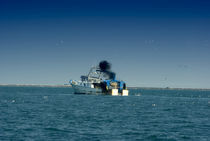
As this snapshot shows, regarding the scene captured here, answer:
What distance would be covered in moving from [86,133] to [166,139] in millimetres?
7880

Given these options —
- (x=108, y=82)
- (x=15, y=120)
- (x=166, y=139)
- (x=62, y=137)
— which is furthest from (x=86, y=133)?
(x=108, y=82)

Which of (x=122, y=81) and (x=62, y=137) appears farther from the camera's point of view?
(x=122, y=81)

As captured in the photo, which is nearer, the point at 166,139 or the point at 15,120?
the point at 166,139

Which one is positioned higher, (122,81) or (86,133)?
(122,81)

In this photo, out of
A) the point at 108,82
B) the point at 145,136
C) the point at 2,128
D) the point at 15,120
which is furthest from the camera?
the point at 108,82

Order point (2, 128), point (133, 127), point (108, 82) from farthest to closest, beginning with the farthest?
point (108, 82) → point (133, 127) → point (2, 128)

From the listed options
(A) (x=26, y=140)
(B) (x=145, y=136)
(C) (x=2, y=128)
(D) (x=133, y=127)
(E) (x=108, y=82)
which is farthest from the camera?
(E) (x=108, y=82)

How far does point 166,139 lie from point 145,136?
7.15 ft

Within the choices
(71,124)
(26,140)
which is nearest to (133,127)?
(71,124)

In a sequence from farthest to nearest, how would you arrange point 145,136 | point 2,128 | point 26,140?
1. point 2,128
2. point 145,136
3. point 26,140

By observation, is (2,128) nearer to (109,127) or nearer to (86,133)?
(86,133)

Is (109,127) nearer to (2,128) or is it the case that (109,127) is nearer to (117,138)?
(117,138)

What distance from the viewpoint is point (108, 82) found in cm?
11825

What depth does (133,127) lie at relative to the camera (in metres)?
34.0
